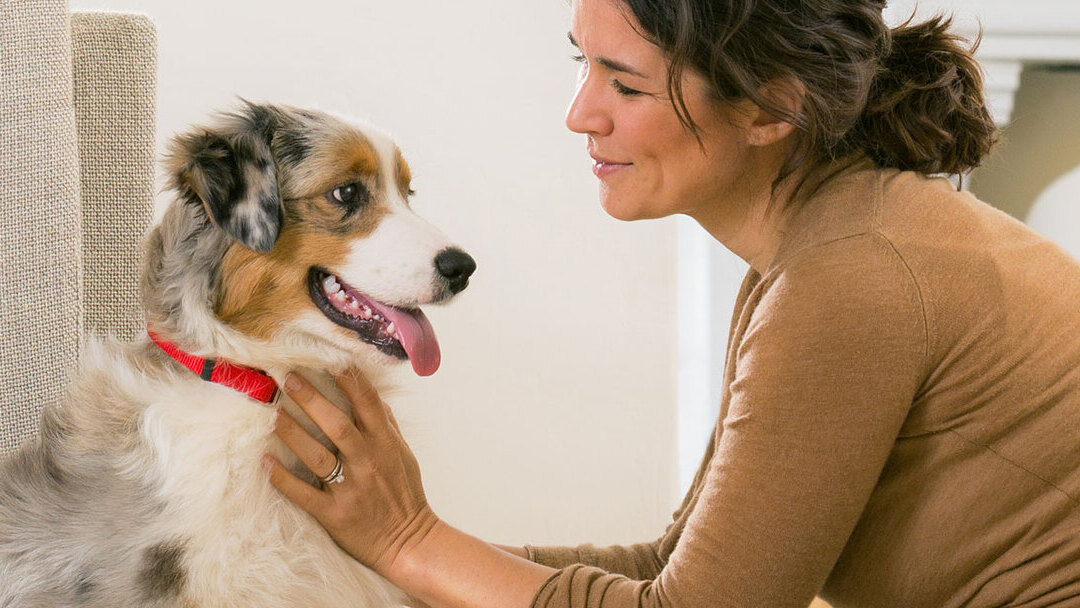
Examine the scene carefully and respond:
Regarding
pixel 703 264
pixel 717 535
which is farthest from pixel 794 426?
pixel 703 264

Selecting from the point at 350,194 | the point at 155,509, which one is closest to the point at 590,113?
the point at 350,194

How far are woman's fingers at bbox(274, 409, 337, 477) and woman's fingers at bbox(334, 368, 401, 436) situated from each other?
0.08 metres

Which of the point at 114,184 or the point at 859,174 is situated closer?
the point at 859,174

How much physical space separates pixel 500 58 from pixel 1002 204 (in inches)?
54.7

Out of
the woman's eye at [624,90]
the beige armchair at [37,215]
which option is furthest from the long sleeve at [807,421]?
the beige armchair at [37,215]

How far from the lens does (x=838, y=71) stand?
129 centimetres

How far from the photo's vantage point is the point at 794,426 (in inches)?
46.4

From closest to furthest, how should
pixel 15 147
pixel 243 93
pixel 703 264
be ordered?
pixel 15 147 < pixel 243 93 < pixel 703 264

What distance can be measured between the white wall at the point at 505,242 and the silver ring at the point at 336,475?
1.16 m

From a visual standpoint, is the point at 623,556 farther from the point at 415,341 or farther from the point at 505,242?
the point at 505,242

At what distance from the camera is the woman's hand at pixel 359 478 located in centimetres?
139

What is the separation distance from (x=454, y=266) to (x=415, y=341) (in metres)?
0.12

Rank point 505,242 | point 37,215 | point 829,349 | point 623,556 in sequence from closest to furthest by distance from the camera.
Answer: point 829,349 → point 37,215 → point 623,556 → point 505,242

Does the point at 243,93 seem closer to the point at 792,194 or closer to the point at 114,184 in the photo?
the point at 114,184
